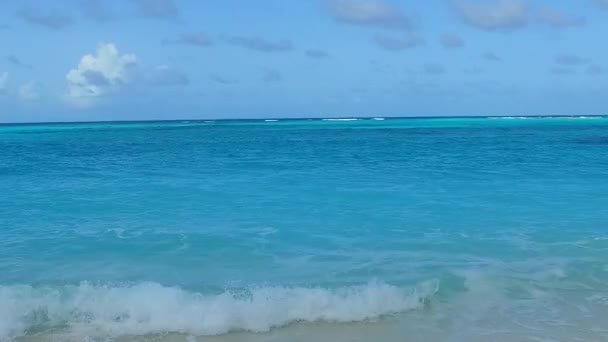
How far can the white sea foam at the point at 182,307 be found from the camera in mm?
9703

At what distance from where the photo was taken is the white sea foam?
9703mm

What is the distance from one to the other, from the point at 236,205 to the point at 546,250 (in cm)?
990

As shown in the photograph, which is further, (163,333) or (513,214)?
(513,214)

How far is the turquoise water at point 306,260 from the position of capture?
975 cm

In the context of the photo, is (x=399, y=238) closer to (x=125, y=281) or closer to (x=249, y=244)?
(x=249, y=244)

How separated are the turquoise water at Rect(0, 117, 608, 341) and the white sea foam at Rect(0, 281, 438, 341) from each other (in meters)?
0.03

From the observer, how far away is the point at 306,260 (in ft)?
43.1

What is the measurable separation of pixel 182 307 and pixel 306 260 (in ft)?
12.0

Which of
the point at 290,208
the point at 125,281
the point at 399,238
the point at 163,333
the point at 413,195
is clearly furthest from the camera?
the point at 413,195

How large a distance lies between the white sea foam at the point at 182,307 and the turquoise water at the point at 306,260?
3 centimetres

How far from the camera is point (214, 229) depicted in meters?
15.9

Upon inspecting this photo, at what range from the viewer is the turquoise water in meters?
9.75

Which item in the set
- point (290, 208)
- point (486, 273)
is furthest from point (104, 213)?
point (486, 273)

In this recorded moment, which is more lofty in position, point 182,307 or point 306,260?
point 306,260
